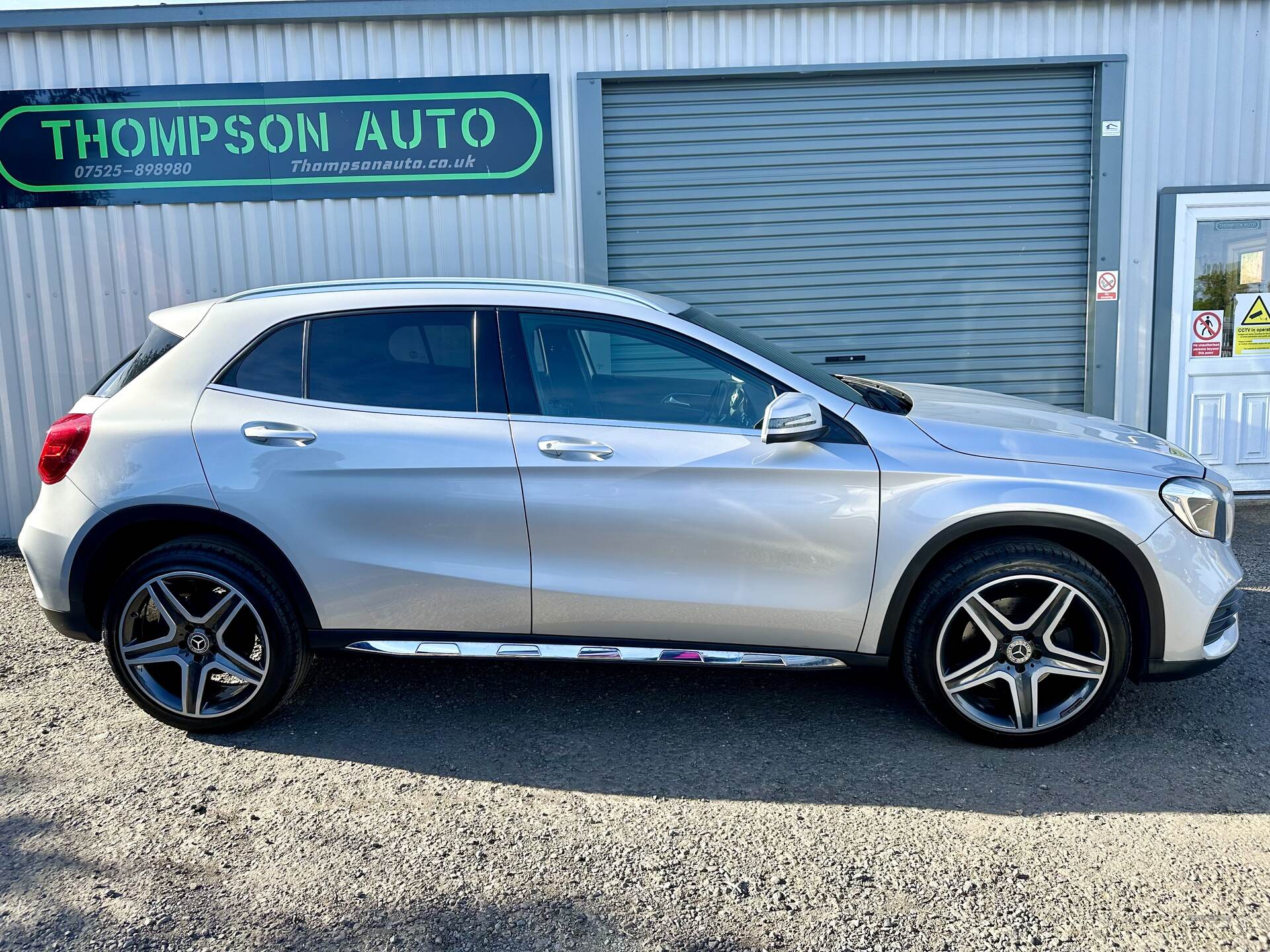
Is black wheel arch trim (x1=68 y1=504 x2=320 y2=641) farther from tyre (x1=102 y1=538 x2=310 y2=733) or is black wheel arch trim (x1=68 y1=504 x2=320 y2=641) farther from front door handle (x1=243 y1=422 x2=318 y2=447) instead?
front door handle (x1=243 y1=422 x2=318 y2=447)

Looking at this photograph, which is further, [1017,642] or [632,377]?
[632,377]

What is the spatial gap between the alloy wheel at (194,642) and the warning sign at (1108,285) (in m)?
6.23

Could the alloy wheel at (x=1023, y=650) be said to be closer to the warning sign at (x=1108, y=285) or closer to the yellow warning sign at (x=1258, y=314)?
the warning sign at (x=1108, y=285)

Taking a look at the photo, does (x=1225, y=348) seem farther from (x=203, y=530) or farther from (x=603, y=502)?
(x=203, y=530)

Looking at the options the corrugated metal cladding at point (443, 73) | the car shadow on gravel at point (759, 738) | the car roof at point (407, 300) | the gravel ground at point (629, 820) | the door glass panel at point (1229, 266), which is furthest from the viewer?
the door glass panel at point (1229, 266)

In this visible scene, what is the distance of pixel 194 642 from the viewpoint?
3.93 meters

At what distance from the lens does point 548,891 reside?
2.93 meters

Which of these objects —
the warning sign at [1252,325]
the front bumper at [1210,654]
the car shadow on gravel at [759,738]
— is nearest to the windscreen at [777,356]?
the car shadow on gravel at [759,738]

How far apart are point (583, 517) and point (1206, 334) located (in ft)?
19.4

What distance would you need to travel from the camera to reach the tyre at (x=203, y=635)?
3.88 metres

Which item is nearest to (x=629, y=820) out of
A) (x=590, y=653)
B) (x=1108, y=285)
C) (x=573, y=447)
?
(x=590, y=653)

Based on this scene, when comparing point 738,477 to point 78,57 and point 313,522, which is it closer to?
point 313,522

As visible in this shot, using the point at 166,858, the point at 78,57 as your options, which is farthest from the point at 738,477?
the point at 78,57

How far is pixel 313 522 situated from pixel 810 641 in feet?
6.27
